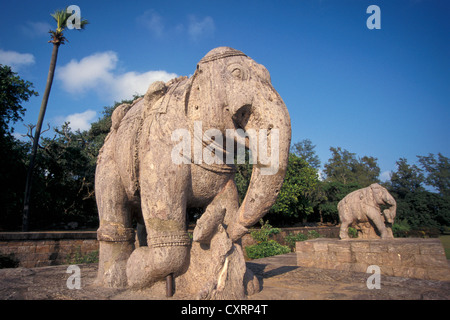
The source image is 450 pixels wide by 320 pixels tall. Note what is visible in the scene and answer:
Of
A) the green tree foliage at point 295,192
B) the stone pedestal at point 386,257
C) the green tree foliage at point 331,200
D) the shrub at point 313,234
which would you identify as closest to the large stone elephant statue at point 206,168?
the stone pedestal at point 386,257

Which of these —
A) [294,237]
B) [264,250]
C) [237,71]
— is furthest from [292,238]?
[237,71]

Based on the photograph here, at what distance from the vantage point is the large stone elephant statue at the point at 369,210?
26.4 feet

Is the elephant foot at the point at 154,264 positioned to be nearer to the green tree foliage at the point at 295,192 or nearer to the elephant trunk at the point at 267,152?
the elephant trunk at the point at 267,152

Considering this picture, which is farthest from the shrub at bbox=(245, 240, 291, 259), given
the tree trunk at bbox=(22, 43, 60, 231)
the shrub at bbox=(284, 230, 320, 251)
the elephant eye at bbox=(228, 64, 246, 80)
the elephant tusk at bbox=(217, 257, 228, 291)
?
the elephant eye at bbox=(228, 64, 246, 80)

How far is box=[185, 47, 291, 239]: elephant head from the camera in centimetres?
220

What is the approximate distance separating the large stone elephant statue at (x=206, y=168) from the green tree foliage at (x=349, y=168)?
44348 mm

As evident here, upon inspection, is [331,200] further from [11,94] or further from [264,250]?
[11,94]

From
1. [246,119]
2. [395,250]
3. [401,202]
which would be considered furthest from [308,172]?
[246,119]

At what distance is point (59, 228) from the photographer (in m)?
16.0

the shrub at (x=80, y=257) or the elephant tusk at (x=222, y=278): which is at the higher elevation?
the elephant tusk at (x=222, y=278)

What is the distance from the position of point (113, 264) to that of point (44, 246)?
255 inches

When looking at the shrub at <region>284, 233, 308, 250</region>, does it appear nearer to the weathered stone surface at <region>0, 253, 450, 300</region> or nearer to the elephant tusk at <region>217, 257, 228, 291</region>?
the weathered stone surface at <region>0, 253, 450, 300</region>
